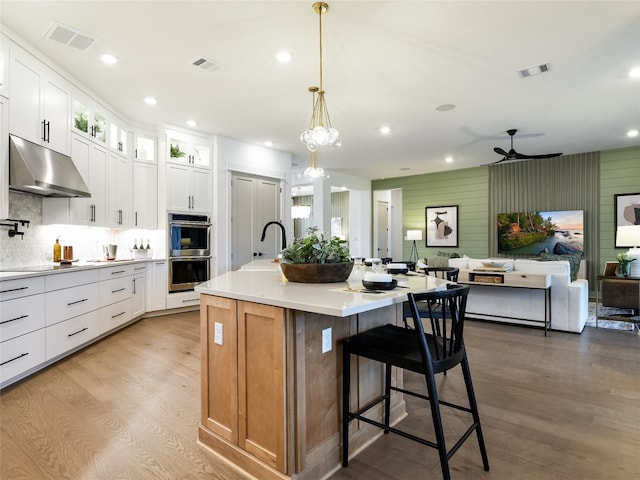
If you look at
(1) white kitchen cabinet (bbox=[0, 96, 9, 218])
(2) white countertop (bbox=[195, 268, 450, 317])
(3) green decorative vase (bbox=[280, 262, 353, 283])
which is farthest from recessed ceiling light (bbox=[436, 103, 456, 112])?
(1) white kitchen cabinet (bbox=[0, 96, 9, 218])

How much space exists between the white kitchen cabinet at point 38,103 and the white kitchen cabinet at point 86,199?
253 mm

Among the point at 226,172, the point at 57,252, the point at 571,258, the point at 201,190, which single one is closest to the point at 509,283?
the point at 571,258

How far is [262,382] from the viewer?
1691 millimetres

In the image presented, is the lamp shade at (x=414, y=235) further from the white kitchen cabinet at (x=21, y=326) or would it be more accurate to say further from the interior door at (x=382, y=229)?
the white kitchen cabinet at (x=21, y=326)

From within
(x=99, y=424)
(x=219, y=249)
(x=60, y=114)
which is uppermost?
(x=60, y=114)

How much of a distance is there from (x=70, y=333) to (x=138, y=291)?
1.51 meters

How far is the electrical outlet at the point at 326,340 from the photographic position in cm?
179

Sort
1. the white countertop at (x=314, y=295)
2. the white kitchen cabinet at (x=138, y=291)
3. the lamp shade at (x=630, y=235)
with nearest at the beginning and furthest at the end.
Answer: the white countertop at (x=314, y=295) < the lamp shade at (x=630, y=235) < the white kitchen cabinet at (x=138, y=291)

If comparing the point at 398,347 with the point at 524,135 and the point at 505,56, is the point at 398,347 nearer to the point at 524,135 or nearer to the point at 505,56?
the point at 505,56

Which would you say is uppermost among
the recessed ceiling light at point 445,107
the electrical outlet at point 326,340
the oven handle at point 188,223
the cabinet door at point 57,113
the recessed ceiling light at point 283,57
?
the recessed ceiling light at point 283,57

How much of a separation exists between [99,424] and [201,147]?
457 centimetres

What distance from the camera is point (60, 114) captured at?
3705 millimetres

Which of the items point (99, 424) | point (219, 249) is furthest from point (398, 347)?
point (219, 249)

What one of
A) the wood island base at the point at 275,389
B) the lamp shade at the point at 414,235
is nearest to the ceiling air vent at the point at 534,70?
the wood island base at the point at 275,389
